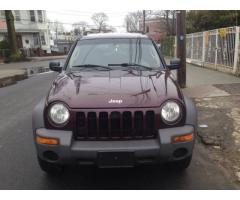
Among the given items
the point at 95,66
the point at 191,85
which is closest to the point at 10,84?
the point at 191,85

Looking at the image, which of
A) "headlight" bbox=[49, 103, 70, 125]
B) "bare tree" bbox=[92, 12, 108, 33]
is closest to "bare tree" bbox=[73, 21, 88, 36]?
"bare tree" bbox=[92, 12, 108, 33]

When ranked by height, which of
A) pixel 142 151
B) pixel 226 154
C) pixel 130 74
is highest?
pixel 130 74

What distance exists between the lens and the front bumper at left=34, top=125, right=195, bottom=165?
291cm

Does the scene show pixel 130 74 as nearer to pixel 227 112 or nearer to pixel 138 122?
pixel 138 122

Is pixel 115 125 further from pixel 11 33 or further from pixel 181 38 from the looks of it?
pixel 11 33

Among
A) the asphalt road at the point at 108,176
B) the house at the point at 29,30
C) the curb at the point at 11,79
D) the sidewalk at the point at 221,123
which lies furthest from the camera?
the house at the point at 29,30

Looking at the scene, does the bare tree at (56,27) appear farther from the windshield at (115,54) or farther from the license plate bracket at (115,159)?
the license plate bracket at (115,159)

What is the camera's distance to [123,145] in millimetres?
2963

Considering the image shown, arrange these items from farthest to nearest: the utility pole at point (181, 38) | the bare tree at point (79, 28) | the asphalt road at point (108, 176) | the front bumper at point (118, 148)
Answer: the bare tree at point (79, 28) → the utility pole at point (181, 38) → the asphalt road at point (108, 176) → the front bumper at point (118, 148)

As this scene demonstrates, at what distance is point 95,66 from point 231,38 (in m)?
8.89

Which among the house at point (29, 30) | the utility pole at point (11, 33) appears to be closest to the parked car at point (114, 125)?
the utility pole at point (11, 33)

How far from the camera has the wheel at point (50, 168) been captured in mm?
3458

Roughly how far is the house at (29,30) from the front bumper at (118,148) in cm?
3729

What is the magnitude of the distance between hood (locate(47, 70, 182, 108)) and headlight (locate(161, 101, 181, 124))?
0.24ft
